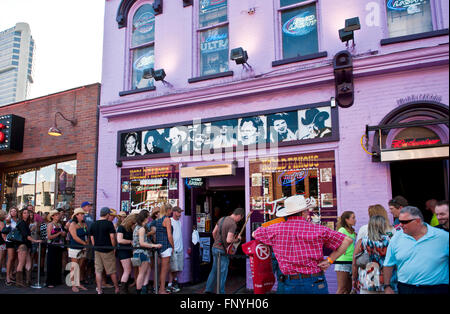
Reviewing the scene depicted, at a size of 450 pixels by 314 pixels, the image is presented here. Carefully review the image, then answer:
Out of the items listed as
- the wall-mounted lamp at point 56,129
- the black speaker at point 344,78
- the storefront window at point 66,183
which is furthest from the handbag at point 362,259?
the storefront window at point 66,183

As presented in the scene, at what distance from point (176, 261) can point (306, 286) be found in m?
4.63

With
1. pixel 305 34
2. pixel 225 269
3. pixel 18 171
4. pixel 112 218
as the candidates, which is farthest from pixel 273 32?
pixel 18 171

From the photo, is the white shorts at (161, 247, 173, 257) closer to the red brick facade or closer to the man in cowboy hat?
the red brick facade

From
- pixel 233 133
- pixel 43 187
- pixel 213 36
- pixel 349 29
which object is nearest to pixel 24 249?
pixel 43 187

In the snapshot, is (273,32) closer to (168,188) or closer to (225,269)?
(168,188)

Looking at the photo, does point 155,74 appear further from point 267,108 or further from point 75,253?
point 75,253

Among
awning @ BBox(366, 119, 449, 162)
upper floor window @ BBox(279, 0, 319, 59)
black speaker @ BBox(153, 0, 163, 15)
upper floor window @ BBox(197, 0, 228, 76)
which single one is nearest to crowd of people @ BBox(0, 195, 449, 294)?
awning @ BBox(366, 119, 449, 162)

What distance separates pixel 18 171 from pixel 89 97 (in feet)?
16.2

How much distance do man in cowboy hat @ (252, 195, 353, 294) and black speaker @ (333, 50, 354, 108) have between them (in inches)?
159

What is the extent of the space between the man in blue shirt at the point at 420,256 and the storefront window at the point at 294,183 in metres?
3.51

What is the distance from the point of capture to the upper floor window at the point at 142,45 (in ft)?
32.9

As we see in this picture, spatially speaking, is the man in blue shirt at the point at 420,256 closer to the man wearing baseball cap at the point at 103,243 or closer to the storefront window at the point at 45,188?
the man wearing baseball cap at the point at 103,243

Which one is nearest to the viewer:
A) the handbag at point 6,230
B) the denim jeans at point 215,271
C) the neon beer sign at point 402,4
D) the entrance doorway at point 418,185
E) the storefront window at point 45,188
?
the denim jeans at point 215,271

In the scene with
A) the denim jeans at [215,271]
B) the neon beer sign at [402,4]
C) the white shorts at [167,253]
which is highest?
the neon beer sign at [402,4]
